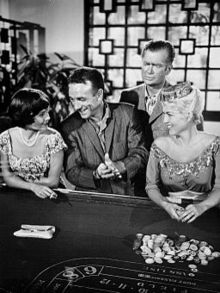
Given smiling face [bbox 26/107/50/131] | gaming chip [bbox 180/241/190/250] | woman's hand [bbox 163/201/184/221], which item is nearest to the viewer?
gaming chip [bbox 180/241/190/250]

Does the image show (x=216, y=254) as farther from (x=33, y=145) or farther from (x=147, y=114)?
(x=33, y=145)

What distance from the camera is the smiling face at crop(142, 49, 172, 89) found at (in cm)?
209

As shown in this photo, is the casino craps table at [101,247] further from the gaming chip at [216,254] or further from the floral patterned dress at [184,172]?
the floral patterned dress at [184,172]

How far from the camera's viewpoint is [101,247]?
1.89 m

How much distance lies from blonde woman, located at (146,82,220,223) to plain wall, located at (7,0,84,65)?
0.62 m

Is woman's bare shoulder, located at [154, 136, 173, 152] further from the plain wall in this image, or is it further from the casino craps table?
the plain wall

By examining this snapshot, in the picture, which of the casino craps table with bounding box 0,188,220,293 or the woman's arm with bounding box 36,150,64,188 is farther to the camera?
the woman's arm with bounding box 36,150,64,188

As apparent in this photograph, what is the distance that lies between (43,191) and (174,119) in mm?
853

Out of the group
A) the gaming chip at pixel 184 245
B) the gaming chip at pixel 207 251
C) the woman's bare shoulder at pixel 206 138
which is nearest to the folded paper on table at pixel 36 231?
the gaming chip at pixel 184 245

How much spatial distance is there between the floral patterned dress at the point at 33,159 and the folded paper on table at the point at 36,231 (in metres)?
0.34

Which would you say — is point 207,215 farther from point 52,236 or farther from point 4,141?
point 4,141

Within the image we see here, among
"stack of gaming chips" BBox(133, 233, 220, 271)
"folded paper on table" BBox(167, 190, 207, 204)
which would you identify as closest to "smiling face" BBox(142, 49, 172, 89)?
"folded paper on table" BBox(167, 190, 207, 204)

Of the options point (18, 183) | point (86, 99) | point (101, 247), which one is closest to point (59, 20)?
point (86, 99)

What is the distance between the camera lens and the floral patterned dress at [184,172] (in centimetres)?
199
